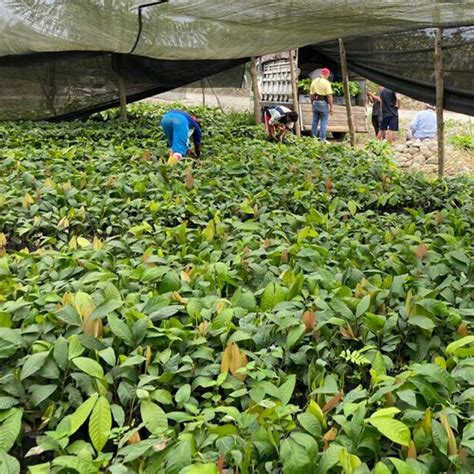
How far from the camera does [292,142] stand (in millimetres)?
7047

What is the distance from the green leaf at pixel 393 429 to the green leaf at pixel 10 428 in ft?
2.82

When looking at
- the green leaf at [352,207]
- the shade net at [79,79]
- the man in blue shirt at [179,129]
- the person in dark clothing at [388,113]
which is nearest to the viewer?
the green leaf at [352,207]

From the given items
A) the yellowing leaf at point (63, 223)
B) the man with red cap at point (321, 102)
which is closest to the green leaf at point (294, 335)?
the yellowing leaf at point (63, 223)

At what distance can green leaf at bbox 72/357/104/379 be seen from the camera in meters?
1.50

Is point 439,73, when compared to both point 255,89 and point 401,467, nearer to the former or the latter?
point 255,89

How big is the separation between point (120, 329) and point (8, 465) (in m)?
0.51

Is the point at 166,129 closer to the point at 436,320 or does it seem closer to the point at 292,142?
the point at 292,142

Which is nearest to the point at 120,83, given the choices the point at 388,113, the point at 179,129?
the point at 179,129

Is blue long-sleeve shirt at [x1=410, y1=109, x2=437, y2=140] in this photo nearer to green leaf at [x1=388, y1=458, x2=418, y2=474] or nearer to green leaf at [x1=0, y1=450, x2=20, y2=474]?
green leaf at [x1=388, y1=458, x2=418, y2=474]

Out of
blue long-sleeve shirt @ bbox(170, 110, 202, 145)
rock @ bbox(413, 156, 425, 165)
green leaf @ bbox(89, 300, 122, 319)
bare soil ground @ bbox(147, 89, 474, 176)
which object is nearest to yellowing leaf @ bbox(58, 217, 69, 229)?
green leaf @ bbox(89, 300, 122, 319)

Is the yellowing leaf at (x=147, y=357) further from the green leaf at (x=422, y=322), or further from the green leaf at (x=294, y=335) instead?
the green leaf at (x=422, y=322)

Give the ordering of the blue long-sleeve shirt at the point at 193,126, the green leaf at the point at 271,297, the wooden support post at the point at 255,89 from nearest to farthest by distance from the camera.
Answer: the green leaf at the point at 271,297 → the blue long-sleeve shirt at the point at 193,126 → the wooden support post at the point at 255,89

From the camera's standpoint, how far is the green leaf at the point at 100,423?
1.35m

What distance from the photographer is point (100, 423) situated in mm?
1384
